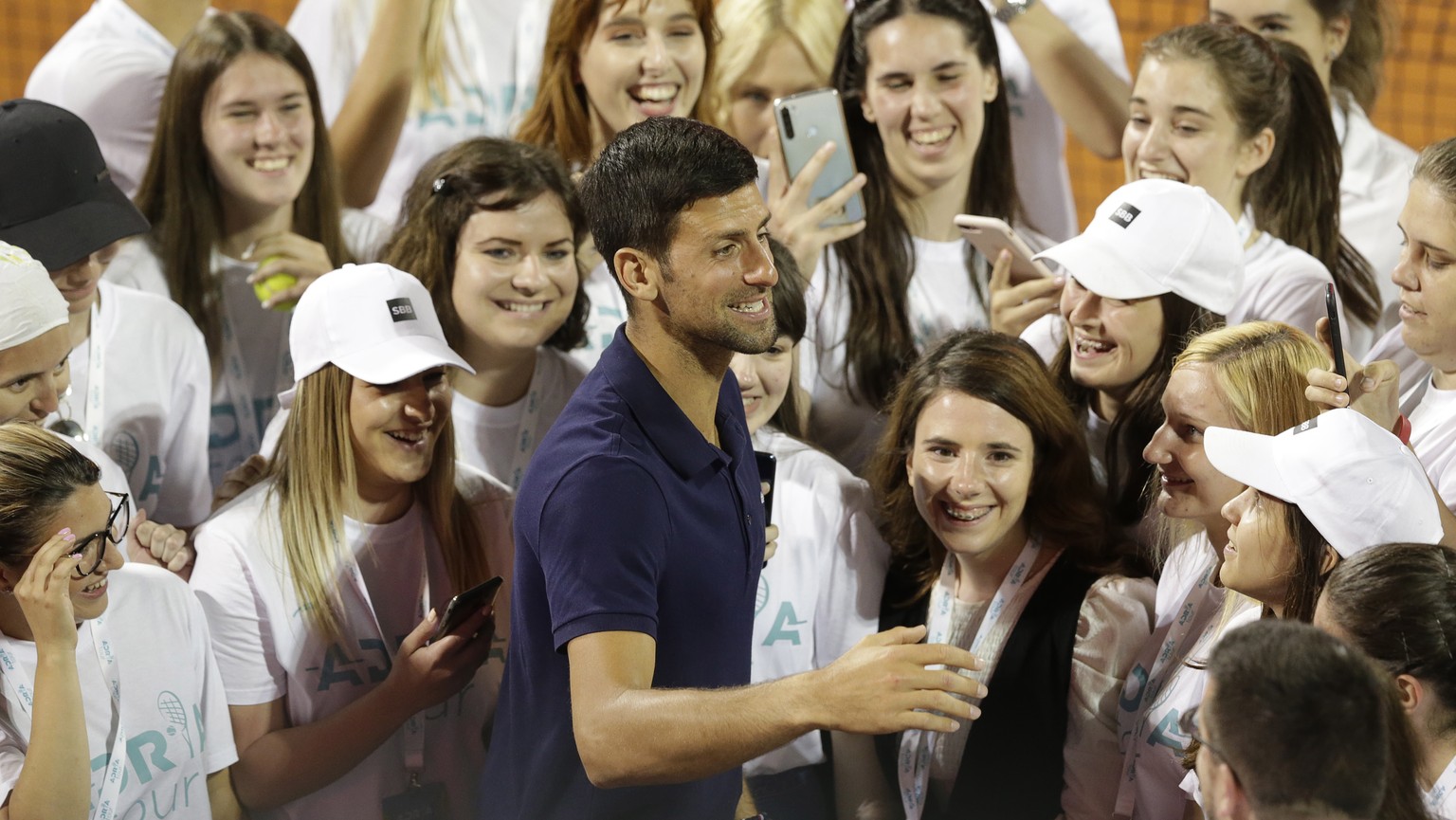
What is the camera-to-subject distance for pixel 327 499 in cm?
338

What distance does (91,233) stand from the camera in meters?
3.59

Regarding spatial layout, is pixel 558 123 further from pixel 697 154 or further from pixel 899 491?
pixel 697 154

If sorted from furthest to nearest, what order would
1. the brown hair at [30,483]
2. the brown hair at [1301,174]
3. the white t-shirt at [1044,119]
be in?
the white t-shirt at [1044,119] → the brown hair at [1301,174] → the brown hair at [30,483]

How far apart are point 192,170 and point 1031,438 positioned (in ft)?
7.92

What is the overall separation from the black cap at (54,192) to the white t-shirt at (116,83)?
2.50 feet

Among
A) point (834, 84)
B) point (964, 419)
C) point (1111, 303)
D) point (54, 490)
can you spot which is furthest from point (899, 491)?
point (54, 490)

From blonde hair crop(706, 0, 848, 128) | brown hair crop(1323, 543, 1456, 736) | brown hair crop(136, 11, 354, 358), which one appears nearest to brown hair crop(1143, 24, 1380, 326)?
blonde hair crop(706, 0, 848, 128)

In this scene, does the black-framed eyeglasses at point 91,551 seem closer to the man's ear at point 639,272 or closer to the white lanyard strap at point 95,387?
the white lanyard strap at point 95,387

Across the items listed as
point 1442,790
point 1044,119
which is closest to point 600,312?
point 1044,119

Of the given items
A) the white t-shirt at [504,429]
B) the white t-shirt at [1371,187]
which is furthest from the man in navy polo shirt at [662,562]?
the white t-shirt at [1371,187]

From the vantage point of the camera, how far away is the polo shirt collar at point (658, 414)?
2500 millimetres

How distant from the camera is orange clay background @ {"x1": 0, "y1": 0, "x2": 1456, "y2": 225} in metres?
8.38

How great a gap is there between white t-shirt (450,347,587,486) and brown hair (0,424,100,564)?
1.17m

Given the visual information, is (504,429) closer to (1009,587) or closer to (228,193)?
(228,193)
